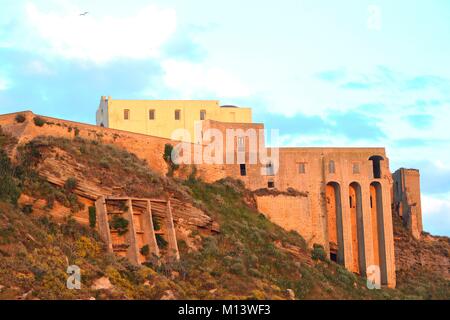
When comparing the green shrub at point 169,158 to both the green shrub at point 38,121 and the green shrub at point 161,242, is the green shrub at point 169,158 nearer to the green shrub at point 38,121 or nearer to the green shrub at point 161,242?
the green shrub at point 161,242

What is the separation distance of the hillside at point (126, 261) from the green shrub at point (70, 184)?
93 mm

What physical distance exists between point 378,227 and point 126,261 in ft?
62.4

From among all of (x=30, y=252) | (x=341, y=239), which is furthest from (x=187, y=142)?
(x=30, y=252)

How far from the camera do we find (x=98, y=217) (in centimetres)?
5138

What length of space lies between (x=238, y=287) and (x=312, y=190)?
1317 centimetres

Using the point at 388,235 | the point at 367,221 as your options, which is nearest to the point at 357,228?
the point at 367,221

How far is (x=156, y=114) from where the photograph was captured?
212ft

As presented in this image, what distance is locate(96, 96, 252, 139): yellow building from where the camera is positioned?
64.2 m

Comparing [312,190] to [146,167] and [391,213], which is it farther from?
[146,167]

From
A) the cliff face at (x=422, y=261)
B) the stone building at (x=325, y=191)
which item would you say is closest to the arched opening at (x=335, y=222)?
the stone building at (x=325, y=191)

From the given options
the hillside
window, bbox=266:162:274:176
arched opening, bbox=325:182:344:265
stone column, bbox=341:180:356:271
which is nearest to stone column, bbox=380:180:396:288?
the hillside
